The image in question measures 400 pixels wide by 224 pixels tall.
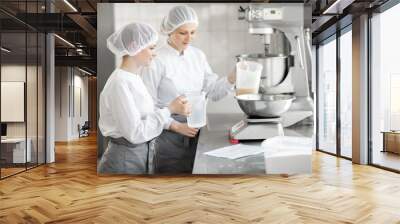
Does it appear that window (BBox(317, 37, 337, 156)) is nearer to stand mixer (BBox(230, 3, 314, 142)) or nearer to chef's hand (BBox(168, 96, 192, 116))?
stand mixer (BBox(230, 3, 314, 142))

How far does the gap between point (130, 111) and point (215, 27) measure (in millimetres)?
1577

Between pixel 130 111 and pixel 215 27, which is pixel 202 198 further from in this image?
pixel 215 27

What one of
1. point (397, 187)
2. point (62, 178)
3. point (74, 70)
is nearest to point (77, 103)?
point (74, 70)

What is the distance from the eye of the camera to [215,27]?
18.0 feet

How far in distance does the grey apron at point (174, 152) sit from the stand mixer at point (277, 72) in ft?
1.96

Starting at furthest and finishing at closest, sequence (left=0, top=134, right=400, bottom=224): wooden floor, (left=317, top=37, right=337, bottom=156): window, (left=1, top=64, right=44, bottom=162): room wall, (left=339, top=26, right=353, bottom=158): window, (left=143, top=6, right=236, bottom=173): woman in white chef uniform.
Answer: (left=317, top=37, right=337, bottom=156): window < (left=339, top=26, right=353, bottom=158): window < (left=1, top=64, right=44, bottom=162): room wall < (left=143, top=6, right=236, bottom=173): woman in white chef uniform < (left=0, top=134, right=400, bottom=224): wooden floor

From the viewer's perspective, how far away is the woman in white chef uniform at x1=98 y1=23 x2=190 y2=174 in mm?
5305

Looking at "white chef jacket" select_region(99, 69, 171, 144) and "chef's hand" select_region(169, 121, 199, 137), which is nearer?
"white chef jacket" select_region(99, 69, 171, 144)

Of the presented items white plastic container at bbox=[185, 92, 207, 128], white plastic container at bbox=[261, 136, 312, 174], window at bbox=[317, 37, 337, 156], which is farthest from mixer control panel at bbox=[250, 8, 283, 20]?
window at bbox=[317, 37, 337, 156]

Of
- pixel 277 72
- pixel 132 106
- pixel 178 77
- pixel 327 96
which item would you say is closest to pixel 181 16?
pixel 178 77

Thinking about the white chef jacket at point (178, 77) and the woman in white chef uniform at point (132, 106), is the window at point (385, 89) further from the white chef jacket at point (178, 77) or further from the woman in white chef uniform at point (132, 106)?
the woman in white chef uniform at point (132, 106)

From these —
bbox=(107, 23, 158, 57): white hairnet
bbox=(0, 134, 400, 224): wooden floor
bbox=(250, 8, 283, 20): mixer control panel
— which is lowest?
bbox=(0, 134, 400, 224): wooden floor

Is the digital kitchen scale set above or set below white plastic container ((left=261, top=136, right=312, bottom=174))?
above

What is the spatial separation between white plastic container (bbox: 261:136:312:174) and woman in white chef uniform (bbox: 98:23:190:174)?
1297 millimetres
